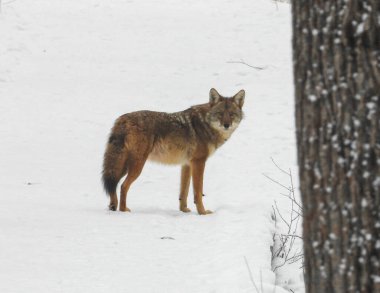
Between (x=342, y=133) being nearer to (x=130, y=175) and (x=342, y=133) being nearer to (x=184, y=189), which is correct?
(x=130, y=175)

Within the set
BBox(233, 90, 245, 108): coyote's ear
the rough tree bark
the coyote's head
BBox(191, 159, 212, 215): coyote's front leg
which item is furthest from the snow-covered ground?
the rough tree bark

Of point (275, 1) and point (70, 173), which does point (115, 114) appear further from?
point (275, 1)

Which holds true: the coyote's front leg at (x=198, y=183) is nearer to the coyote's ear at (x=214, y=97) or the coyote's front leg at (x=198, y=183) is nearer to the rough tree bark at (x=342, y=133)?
the coyote's ear at (x=214, y=97)

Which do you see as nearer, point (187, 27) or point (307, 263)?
point (307, 263)

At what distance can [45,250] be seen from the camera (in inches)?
249

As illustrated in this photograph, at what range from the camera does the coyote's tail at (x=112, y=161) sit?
827cm

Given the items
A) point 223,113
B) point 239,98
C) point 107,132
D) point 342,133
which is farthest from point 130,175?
point 342,133

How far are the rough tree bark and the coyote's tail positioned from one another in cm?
540

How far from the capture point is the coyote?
8.32m

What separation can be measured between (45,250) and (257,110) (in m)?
8.81

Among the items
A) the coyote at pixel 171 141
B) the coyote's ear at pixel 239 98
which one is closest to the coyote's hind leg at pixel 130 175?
the coyote at pixel 171 141

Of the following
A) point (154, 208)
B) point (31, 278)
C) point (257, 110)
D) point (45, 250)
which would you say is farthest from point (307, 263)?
point (257, 110)

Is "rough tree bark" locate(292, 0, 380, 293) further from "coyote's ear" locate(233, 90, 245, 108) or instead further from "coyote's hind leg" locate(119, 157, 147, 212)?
"coyote's ear" locate(233, 90, 245, 108)

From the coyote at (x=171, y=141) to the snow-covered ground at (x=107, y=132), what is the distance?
1.40 ft
